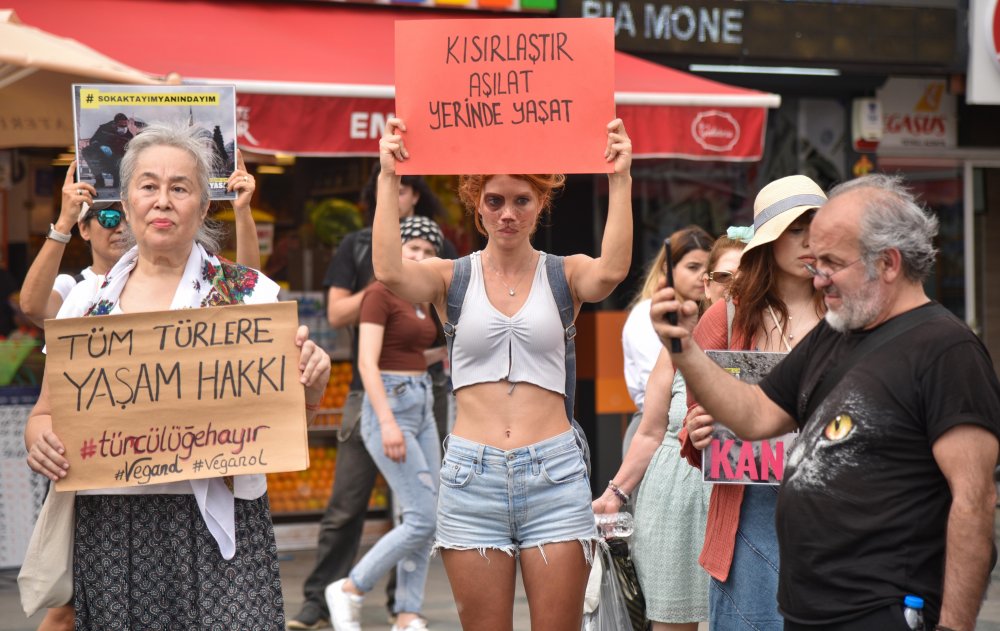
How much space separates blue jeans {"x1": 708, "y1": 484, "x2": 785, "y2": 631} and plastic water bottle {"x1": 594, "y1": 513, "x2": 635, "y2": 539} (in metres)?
0.66

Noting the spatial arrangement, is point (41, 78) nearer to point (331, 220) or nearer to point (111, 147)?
point (331, 220)

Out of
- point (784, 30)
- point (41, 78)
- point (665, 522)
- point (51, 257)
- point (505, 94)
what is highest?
point (784, 30)

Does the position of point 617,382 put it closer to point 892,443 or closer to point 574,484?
point 574,484

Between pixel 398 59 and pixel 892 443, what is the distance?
1972 millimetres

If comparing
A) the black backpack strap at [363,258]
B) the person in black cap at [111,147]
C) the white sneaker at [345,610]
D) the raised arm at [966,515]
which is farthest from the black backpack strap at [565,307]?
the black backpack strap at [363,258]

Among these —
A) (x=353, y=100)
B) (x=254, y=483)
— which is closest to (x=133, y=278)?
(x=254, y=483)

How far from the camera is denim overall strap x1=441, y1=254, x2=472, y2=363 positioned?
407cm

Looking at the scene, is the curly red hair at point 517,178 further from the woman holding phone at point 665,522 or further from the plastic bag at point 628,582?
the plastic bag at point 628,582

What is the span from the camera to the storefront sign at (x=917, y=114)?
11430 mm

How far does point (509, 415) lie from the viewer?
3965 millimetres

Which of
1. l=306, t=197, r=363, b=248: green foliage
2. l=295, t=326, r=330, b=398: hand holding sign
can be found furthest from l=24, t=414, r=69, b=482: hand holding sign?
l=306, t=197, r=363, b=248: green foliage

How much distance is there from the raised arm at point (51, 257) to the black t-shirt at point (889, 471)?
234 centimetres

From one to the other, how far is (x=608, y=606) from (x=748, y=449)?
0.98 meters

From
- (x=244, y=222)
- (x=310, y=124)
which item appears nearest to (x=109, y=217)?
(x=244, y=222)
